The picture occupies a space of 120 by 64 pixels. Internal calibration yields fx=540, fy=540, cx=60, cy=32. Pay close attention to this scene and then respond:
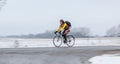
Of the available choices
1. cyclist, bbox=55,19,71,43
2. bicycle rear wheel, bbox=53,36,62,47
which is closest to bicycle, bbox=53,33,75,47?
bicycle rear wheel, bbox=53,36,62,47

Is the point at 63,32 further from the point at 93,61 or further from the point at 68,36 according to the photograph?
the point at 93,61

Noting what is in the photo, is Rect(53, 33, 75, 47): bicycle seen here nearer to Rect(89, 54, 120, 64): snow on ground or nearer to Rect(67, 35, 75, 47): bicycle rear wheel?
Rect(67, 35, 75, 47): bicycle rear wheel

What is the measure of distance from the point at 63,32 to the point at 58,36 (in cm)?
63

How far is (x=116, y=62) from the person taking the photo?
16281 millimetres

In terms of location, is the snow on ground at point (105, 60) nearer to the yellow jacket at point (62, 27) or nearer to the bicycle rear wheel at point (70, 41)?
the yellow jacket at point (62, 27)

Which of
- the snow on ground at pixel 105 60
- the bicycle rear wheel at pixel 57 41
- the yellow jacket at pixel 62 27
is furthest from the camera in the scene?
the bicycle rear wheel at pixel 57 41

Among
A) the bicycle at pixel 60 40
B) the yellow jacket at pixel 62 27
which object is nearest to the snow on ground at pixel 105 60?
the yellow jacket at pixel 62 27

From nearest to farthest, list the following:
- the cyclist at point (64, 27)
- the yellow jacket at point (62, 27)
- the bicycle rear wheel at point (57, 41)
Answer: the cyclist at point (64, 27) < the yellow jacket at point (62, 27) < the bicycle rear wheel at point (57, 41)

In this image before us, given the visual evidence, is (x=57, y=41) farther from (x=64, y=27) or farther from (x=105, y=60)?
(x=105, y=60)

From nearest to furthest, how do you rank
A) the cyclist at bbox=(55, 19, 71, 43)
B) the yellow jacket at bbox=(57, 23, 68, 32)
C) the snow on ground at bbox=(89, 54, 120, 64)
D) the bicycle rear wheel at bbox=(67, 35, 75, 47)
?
the snow on ground at bbox=(89, 54, 120, 64), the cyclist at bbox=(55, 19, 71, 43), the yellow jacket at bbox=(57, 23, 68, 32), the bicycle rear wheel at bbox=(67, 35, 75, 47)

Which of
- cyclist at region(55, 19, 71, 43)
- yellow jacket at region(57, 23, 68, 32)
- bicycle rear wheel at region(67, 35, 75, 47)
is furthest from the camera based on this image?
bicycle rear wheel at region(67, 35, 75, 47)

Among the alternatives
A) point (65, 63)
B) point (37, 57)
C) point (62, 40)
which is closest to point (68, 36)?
point (62, 40)

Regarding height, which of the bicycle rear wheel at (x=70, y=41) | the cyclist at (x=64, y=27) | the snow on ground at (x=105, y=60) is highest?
the cyclist at (x=64, y=27)

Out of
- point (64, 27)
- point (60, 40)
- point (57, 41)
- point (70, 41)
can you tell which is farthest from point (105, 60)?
point (70, 41)
